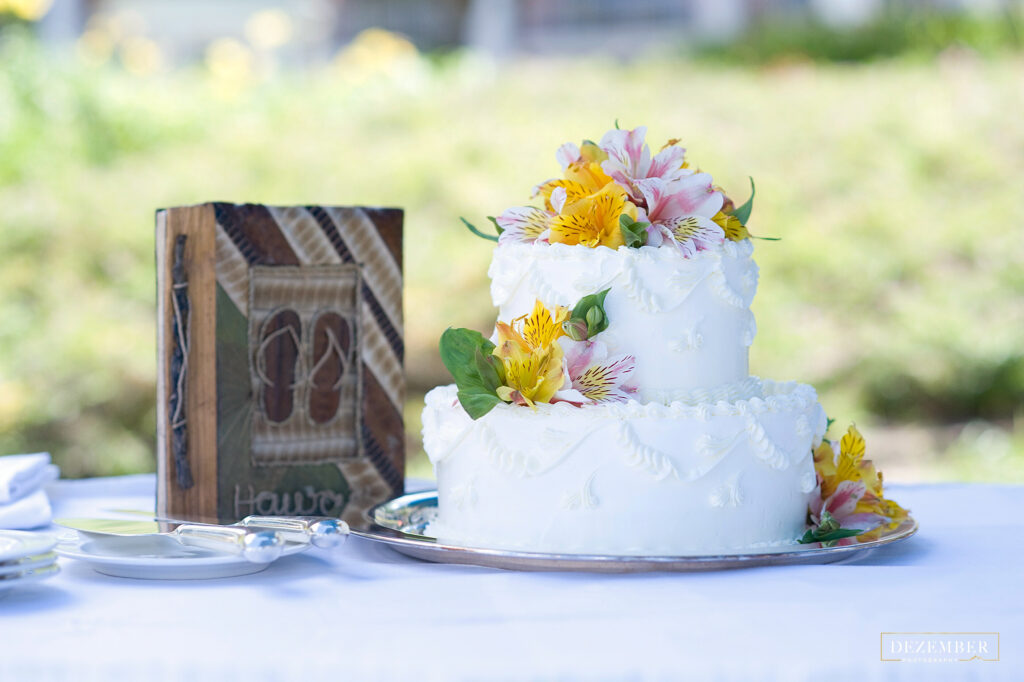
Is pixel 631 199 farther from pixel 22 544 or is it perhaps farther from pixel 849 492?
pixel 22 544

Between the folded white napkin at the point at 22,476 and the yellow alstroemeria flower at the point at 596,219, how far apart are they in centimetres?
94

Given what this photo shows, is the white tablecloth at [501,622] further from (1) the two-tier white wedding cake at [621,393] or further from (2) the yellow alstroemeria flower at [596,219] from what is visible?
(2) the yellow alstroemeria flower at [596,219]

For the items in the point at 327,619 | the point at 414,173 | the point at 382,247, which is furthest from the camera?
the point at 414,173

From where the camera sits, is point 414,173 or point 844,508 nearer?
point 844,508

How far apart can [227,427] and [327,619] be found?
1.92ft

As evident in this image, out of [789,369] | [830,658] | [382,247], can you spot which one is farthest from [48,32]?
[830,658]

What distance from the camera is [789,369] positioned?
5.25 meters

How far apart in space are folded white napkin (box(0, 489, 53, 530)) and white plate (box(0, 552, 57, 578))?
0.42 metres

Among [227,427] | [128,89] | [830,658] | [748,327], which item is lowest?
[830,658]

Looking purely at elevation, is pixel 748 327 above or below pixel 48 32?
below

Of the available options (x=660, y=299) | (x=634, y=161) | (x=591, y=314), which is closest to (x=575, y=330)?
(x=591, y=314)

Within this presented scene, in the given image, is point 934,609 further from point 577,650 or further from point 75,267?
point 75,267

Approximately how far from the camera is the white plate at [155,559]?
1.17m

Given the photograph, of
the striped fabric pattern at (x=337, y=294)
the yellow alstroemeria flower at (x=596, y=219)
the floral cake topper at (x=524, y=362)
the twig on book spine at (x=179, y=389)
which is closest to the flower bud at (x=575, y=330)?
the floral cake topper at (x=524, y=362)
